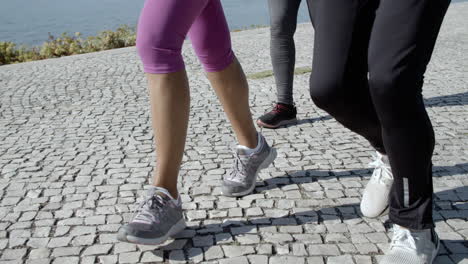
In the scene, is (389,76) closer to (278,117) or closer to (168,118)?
(168,118)

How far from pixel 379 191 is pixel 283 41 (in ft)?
6.57

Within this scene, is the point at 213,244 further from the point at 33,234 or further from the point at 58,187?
the point at 58,187

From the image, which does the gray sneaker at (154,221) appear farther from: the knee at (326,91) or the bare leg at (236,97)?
the knee at (326,91)

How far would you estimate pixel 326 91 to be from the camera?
2.19m

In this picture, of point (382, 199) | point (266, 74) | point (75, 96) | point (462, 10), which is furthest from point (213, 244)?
point (462, 10)

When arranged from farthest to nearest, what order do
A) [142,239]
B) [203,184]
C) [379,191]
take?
[203,184]
[379,191]
[142,239]

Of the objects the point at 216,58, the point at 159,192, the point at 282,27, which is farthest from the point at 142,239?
the point at 282,27

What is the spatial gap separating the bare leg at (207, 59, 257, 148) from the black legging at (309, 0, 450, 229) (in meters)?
0.66

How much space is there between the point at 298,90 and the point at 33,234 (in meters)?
3.66

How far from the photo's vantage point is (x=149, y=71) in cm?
237

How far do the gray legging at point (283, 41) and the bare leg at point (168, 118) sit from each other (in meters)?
1.92

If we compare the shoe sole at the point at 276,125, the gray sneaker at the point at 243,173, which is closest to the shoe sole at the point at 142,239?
the gray sneaker at the point at 243,173

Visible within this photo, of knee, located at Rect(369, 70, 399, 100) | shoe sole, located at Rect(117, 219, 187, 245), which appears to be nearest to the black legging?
knee, located at Rect(369, 70, 399, 100)

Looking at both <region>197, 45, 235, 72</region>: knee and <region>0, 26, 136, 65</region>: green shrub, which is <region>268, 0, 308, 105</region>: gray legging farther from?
<region>0, 26, 136, 65</region>: green shrub
